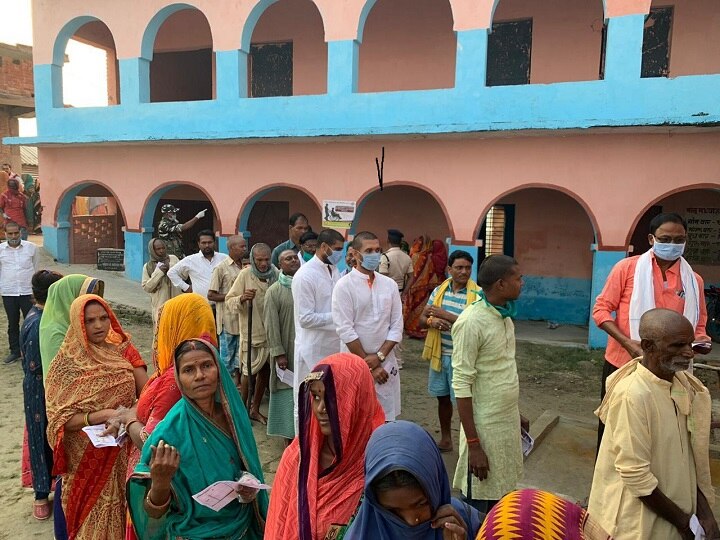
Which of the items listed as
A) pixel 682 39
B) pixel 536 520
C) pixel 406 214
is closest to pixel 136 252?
pixel 406 214

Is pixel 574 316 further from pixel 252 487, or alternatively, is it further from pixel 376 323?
pixel 252 487

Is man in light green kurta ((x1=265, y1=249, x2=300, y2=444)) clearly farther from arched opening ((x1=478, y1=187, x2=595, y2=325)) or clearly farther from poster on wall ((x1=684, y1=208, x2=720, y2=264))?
poster on wall ((x1=684, y1=208, x2=720, y2=264))

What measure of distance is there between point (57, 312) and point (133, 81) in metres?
9.07

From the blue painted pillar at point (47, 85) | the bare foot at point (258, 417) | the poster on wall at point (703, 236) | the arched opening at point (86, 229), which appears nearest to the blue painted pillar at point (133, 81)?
the blue painted pillar at point (47, 85)

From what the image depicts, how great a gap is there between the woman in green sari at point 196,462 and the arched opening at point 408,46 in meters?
9.26

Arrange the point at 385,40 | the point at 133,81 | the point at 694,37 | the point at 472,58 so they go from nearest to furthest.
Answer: the point at 472,58
the point at 694,37
the point at 385,40
the point at 133,81

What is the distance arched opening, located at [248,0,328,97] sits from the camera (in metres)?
11.4

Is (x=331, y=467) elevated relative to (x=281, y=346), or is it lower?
elevated

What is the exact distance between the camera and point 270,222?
12.8 m

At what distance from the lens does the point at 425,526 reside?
5.08 feet

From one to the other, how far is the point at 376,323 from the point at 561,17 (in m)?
7.90

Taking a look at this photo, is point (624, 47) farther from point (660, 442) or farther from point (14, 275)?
point (14, 275)

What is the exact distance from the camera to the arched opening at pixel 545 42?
9555 millimetres

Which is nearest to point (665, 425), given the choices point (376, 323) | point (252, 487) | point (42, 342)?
point (252, 487)
